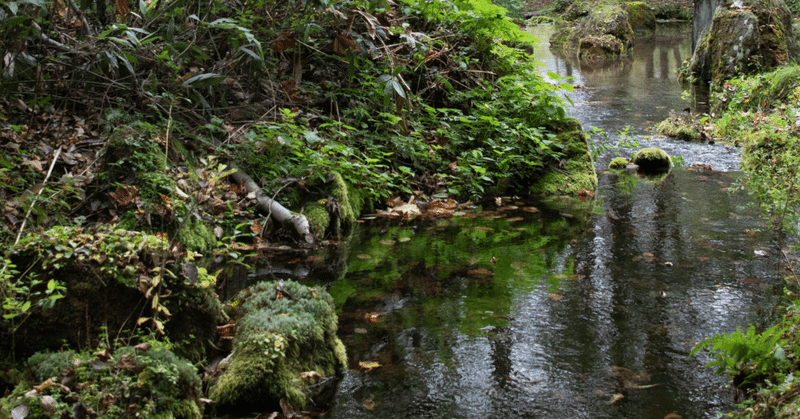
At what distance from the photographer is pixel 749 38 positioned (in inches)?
448

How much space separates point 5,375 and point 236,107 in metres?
3.72

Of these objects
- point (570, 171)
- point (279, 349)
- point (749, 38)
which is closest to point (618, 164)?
point (570, 171)

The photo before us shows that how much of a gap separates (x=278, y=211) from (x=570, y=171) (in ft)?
12.8

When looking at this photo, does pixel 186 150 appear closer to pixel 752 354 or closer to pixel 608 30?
pixel 752 354

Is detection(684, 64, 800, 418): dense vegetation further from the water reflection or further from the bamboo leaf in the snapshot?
the bamboo leaf

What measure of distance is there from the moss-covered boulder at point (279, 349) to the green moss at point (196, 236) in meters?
1.17

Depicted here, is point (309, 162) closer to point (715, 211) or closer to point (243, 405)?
point (243, 405)

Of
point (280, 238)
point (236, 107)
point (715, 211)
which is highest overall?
point (236, 107)

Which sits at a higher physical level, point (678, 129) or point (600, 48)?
point (600, 48)

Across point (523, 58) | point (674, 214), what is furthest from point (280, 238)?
point (523, 58)

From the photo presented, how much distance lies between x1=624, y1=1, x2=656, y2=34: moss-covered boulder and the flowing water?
70.7 ft

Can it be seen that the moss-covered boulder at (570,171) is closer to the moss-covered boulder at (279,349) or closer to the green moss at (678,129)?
the green moss at (678,129)

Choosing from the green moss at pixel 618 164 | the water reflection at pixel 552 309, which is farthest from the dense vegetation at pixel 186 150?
the green moss at pixel 618 164

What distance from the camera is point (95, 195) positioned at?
4.54m
